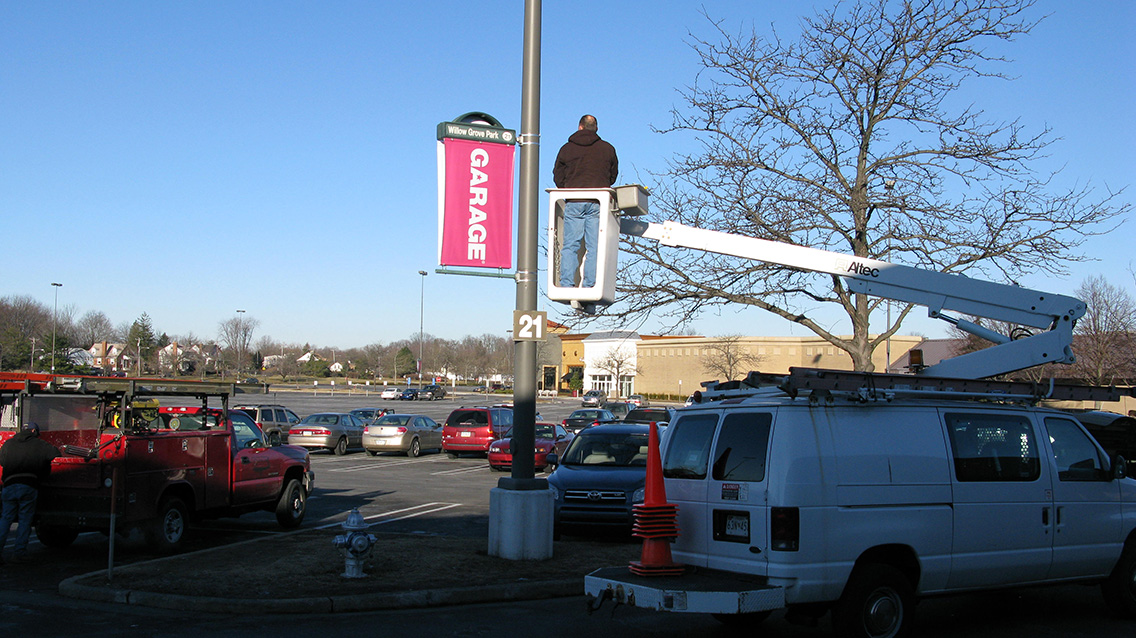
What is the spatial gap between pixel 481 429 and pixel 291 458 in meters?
15.5

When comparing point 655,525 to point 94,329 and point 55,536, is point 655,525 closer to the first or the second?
point 55,536

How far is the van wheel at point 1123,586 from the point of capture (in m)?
8.59

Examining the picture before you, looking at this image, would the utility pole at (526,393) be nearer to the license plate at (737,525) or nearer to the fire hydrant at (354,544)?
the fire hydrant at (354,544)

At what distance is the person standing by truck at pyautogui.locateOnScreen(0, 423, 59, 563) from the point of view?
10680mm

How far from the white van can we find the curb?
2124 mm

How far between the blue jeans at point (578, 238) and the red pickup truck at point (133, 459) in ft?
17.0

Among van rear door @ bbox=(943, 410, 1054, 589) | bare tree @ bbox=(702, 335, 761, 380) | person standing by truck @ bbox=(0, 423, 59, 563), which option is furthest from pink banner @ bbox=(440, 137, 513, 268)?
bare tree @ bbox=(702, 335, 761, 380)

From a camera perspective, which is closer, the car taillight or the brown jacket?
the car taillight

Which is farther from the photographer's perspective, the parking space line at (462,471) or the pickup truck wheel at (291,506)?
the parking space line at (462,471)

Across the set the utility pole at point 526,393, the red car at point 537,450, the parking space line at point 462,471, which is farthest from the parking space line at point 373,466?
the utility pole at point 526,393

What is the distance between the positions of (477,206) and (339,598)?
4.29 meters

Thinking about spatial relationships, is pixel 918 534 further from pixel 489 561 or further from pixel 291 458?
pixel 291 458

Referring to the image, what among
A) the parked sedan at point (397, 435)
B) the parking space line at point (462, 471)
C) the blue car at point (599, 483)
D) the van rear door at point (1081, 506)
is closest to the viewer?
the van rear door at point (1081, 506)

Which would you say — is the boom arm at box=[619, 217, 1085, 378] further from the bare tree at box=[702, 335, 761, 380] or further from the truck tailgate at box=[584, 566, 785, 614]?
the bare tree at box=[702, 335, 761, 380]
